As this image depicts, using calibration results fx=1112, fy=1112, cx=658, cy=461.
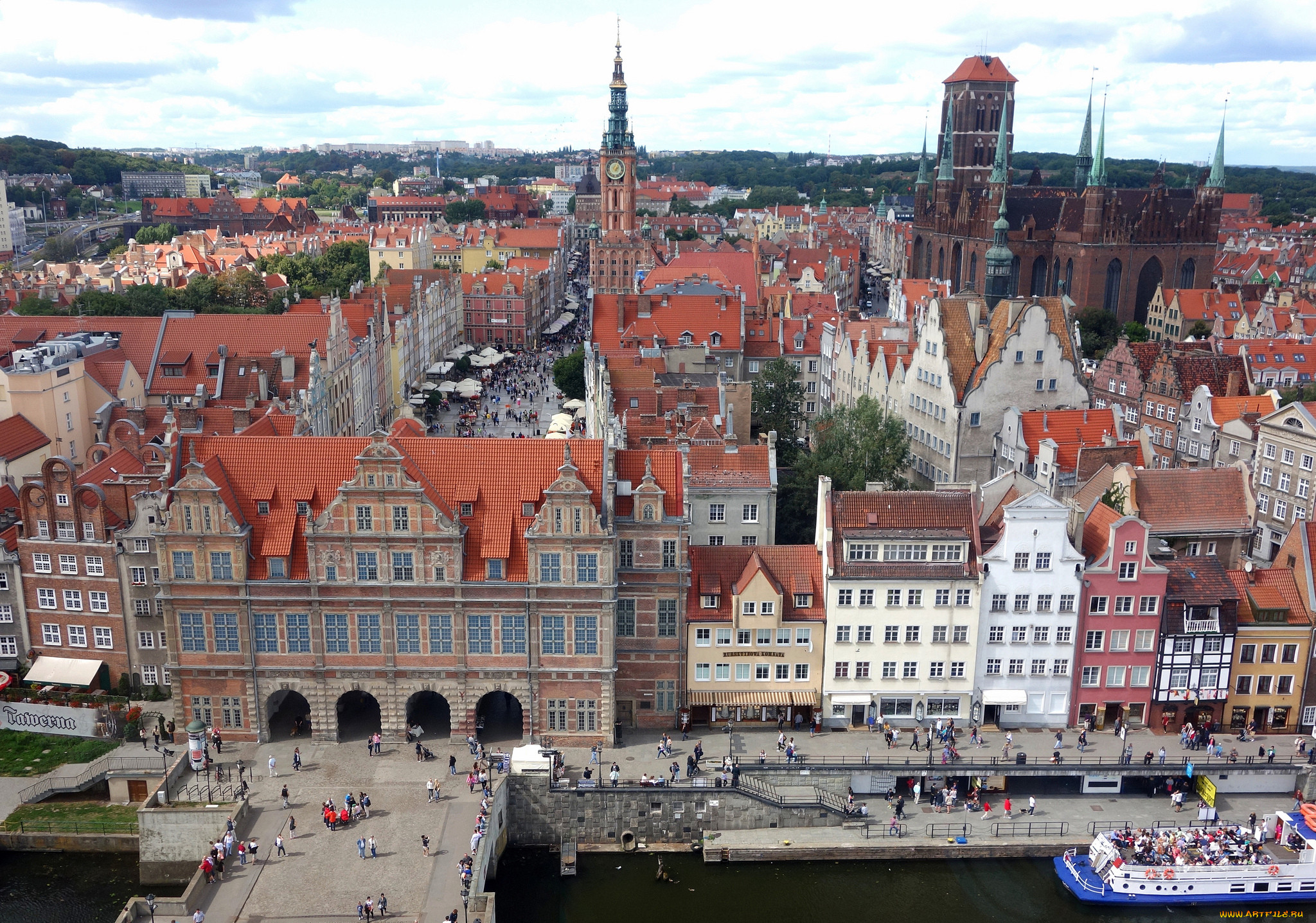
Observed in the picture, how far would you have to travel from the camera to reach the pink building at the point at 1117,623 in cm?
6053

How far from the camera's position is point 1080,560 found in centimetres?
6016

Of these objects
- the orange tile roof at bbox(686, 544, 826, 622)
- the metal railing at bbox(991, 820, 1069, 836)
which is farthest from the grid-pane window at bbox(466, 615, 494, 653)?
the metal railing at bbox(991, 820, 1069, 836)

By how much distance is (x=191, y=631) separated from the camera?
190ft

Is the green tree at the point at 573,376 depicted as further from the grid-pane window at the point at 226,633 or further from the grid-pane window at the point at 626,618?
the grid-pane window at the point at 226,633

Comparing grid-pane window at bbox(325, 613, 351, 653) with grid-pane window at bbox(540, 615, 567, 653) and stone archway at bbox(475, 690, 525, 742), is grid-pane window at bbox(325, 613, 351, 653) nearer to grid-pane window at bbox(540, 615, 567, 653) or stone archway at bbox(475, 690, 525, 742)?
stone archway at bbox(475, 690, 525, 742)

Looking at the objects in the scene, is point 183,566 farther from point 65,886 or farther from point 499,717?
point 499,717

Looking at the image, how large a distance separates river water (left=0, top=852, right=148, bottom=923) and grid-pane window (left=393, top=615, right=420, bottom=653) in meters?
16.4

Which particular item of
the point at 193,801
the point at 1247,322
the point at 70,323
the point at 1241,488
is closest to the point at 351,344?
the point at 70,323

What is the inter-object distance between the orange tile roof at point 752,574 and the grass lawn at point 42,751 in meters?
33.1

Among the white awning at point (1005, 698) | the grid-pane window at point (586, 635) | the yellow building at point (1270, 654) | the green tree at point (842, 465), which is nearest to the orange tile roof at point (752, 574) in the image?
the grid-pane window at point (586, 635)

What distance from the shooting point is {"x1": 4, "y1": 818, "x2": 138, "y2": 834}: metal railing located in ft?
180

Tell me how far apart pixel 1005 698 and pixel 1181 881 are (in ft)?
40.3

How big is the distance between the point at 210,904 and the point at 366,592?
16.3 m

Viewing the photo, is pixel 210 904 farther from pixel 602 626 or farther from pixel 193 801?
pixel 602 626
